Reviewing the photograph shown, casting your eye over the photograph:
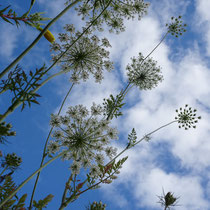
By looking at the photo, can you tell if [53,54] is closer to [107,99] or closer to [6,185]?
[107,99]

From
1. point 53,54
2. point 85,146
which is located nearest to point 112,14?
point 53,54

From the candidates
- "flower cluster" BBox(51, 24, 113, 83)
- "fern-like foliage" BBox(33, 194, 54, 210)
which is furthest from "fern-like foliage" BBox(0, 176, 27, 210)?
"flower cluster" BBox(51, 24, 113, 83)

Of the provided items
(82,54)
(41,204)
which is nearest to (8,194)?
(41,204)

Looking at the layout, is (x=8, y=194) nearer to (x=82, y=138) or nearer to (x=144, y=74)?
(x=82, y=138)

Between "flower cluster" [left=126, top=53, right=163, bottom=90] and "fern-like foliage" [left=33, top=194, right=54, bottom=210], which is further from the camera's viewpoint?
"flower cluster" [left=126, top=53, right=163, bottom=90]

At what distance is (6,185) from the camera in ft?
16.9

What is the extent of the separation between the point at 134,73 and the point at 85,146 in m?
5.39

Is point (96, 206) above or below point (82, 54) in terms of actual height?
below

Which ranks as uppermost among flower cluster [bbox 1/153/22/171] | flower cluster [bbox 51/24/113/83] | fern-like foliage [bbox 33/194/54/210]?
flower cluster [bbox 51/24/113/83]

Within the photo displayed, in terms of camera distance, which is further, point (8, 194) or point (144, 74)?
point (144, 74)

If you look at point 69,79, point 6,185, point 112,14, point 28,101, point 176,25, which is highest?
point 176,25

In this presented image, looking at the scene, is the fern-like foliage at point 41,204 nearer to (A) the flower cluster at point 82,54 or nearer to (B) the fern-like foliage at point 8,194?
(B) the fern-like foliage at point 8,194

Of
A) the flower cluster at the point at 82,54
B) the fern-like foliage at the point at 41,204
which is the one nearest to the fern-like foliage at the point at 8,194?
the fern-like foliage at the point at 41,204

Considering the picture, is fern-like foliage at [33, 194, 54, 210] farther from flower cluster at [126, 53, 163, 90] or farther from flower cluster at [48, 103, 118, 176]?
flower cluster at [126, 53, 163, 90]
